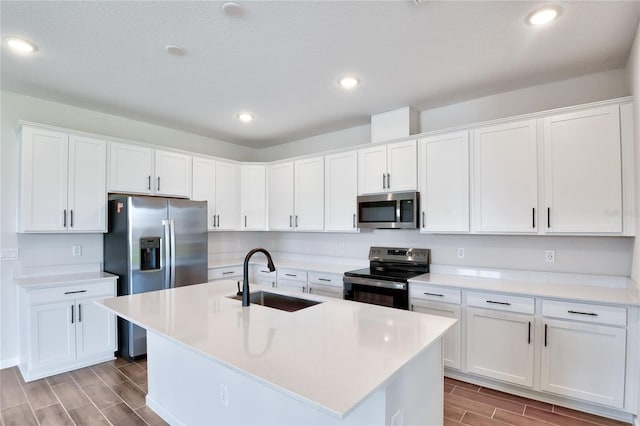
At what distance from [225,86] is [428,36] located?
6.09ft

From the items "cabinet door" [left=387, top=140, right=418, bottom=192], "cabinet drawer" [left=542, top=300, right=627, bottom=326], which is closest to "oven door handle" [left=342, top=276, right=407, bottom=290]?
"cabinet door" [left=387, top=140, right=418, bottom=192]

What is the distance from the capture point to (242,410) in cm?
178

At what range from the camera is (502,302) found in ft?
8.99

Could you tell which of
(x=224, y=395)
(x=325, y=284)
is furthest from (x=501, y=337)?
(x=224, y=395)

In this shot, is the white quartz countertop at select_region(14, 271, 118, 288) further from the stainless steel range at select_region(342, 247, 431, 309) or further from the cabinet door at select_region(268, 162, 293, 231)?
the stainless steel range at select_region(342, 247, 431, 309)

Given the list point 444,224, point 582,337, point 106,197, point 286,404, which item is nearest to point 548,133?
point 444,224

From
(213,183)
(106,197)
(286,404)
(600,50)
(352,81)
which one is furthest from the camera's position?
(213,183)

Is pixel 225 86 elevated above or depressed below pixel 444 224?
above

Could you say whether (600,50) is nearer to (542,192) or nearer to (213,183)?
(542,192)

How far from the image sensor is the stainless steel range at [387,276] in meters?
3.25

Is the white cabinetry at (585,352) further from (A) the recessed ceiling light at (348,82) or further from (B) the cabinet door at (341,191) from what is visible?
(A) the recessed ceiling light at (348,82)

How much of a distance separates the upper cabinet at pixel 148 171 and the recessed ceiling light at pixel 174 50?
1724 millimetres

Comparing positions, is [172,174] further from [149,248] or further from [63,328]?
[63,328]

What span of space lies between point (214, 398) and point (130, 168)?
2.91 m
